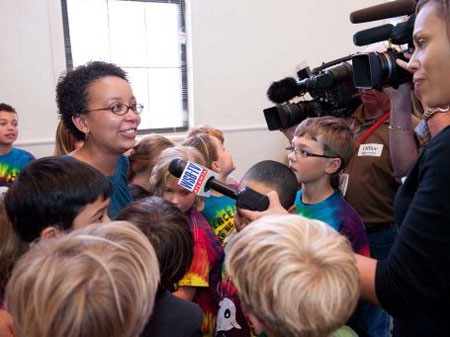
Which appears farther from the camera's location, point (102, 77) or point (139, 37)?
point (139, 37)

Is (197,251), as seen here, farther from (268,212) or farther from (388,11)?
(388,11)

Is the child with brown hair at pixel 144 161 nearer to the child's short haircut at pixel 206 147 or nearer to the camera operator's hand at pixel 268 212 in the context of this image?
the child's short haircut at pixel 206 147

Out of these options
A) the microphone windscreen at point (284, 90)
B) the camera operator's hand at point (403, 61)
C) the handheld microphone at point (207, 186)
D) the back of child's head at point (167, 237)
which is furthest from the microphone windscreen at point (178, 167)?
the microphone windscreen at point (284, 90)

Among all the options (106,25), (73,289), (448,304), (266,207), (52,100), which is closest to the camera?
(73,289)

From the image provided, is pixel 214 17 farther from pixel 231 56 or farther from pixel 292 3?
pixel 292 3

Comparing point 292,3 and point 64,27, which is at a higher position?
point 292,3

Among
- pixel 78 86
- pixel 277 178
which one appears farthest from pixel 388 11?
pixel 78 86

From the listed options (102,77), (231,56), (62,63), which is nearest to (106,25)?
(62,63)

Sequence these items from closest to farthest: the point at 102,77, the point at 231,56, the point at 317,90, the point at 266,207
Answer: the point at 266,207 < the point at 102,77 < the point at 317,90 < the point at 231,56

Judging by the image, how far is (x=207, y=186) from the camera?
1.01 metres

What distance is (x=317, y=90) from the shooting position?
5.33 feet

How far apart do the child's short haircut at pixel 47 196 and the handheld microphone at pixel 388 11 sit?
3.25 feet

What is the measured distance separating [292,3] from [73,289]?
12.1 feet

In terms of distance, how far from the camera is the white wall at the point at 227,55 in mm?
2854
